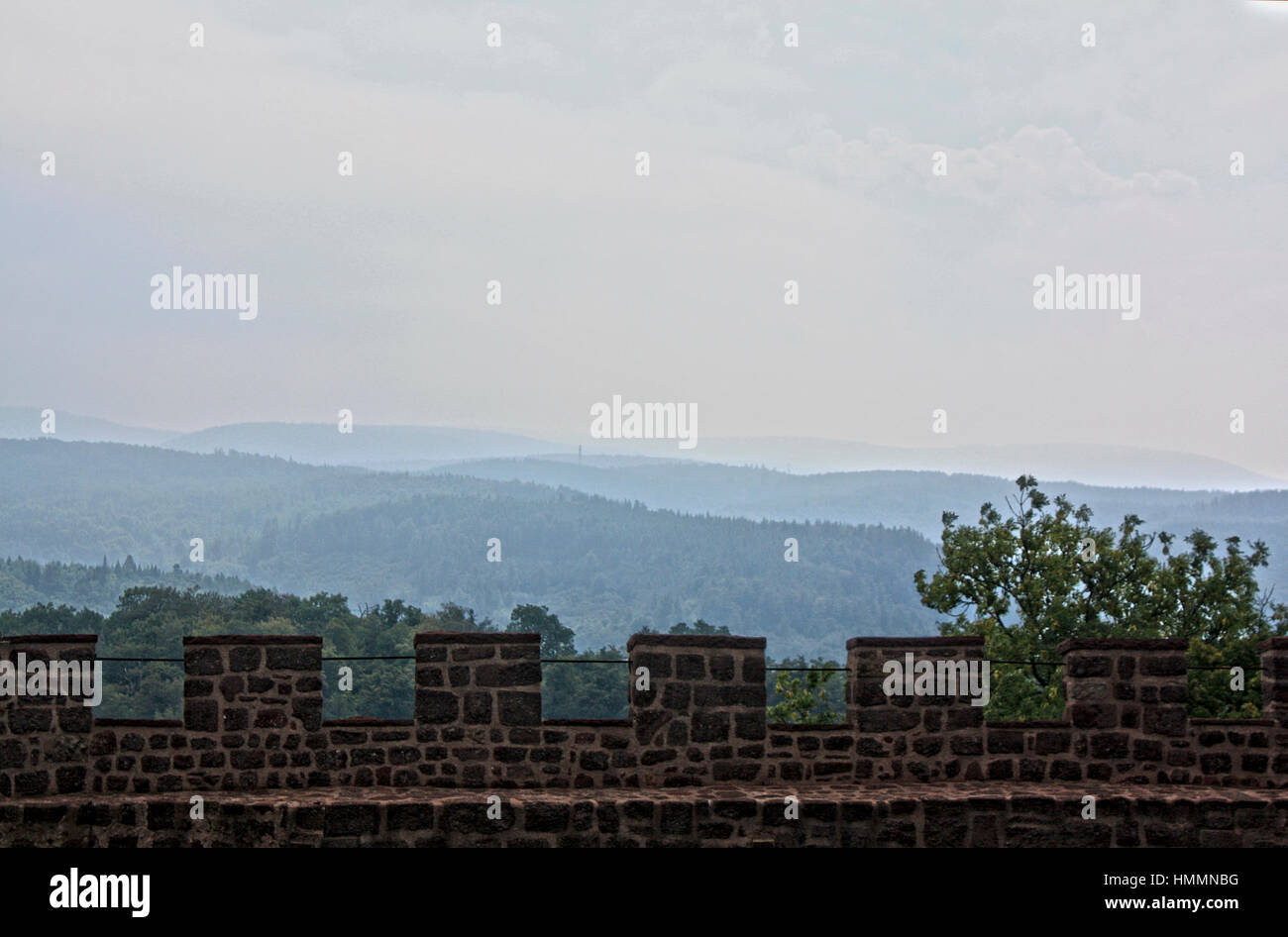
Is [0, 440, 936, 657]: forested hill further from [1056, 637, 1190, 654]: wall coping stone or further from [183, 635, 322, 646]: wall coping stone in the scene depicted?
[183, 635, 322, 646]: wall coping stone

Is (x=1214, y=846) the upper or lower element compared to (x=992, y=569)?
lower

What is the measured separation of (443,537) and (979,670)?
154 m

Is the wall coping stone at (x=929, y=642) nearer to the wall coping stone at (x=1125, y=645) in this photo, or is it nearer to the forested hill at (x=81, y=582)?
the wall coping stone at (x=1125, y=645)

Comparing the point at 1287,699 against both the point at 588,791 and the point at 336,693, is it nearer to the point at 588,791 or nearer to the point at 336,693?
the point at 588,791

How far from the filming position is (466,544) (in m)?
163

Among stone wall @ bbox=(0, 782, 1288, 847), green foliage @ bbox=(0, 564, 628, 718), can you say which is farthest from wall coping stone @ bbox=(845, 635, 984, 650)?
green foliage @ bbox=(0, 564, 628, 718)

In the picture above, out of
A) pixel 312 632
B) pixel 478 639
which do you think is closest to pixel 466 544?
pixel 312 632

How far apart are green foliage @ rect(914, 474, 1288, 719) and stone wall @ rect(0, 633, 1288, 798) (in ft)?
70.6

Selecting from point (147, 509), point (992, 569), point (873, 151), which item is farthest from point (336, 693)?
point (147, 509)

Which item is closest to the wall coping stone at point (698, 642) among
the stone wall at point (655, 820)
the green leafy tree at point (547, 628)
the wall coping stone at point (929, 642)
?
the wall coping stone at point (929, 642)

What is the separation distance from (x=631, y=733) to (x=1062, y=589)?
2707 cm

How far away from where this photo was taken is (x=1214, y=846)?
1083cm

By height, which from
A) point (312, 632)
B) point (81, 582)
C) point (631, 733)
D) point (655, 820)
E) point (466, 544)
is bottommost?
point (312, 632)

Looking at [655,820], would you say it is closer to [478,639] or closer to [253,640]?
[478,639]
